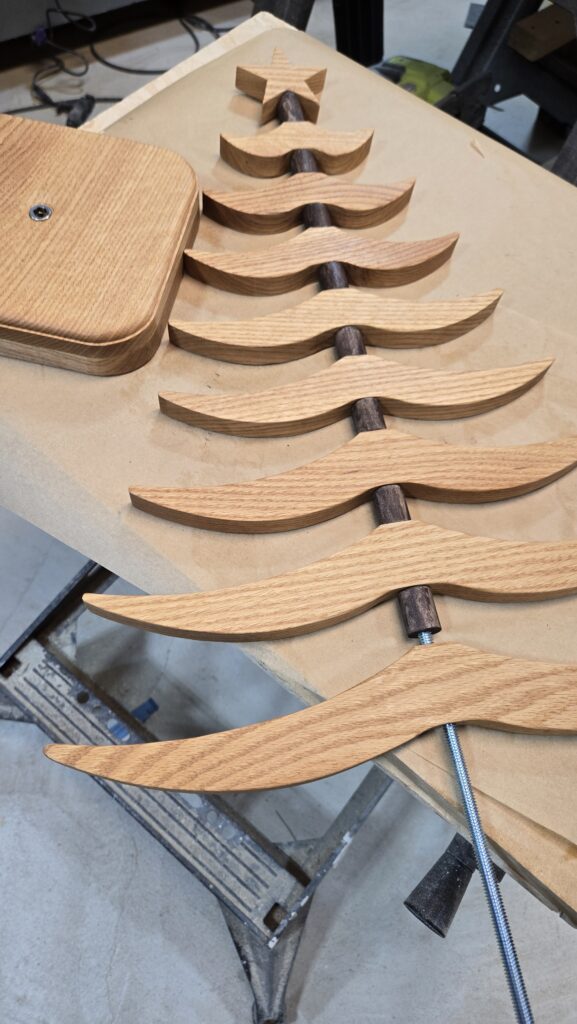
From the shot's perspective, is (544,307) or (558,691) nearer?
(558,691)

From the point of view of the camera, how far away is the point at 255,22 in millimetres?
1545

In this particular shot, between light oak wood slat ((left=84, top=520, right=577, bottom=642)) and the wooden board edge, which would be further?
the wooden board edge

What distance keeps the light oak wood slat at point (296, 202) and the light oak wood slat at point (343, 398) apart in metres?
0.29

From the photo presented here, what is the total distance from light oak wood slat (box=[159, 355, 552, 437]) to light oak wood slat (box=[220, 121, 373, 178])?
43 centimetres

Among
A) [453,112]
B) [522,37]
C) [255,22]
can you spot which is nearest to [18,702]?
[255,22]

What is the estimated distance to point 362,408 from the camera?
3.11 ft

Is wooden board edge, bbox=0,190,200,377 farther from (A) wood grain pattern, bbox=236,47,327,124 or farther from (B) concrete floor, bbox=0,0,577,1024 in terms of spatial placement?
(B) concrete floor, bbox=0,0,577,1024

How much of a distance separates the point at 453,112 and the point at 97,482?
5.44 feet

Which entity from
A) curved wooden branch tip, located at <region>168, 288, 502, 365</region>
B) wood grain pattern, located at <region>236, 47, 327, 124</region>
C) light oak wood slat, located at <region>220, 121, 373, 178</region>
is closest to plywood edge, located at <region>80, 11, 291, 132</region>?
wood grain pattern, located at <region>236, 47, 327, 124</region>

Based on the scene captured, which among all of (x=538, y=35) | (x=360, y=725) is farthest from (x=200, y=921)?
(x=538, y=35)

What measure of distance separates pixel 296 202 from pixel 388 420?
376 mm

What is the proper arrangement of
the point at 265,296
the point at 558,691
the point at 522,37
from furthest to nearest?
1. the point at 522,37
2. the point at 265,296
3. the point at 558,691

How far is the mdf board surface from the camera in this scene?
2.55ft

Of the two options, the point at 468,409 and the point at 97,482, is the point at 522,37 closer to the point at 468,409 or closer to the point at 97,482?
the point at 468,409
